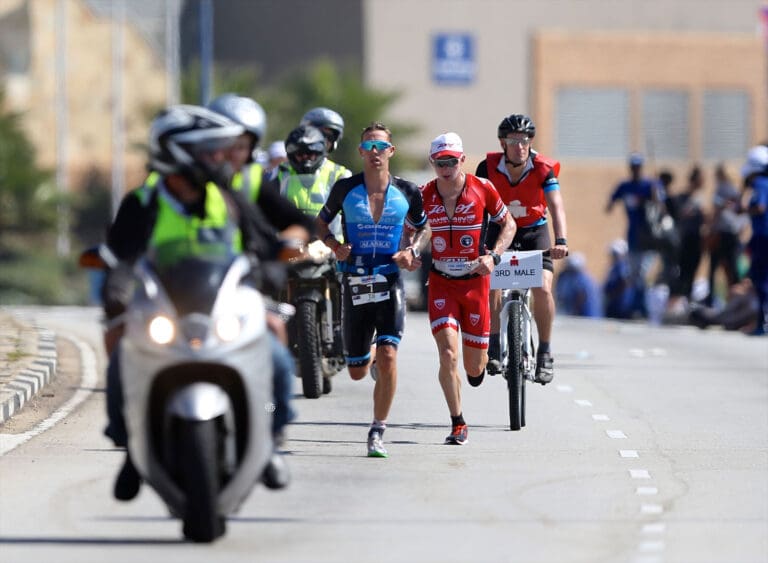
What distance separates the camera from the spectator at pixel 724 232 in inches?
1029

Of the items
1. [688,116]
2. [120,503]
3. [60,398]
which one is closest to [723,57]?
[688,116]

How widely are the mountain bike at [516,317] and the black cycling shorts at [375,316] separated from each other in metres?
1.29

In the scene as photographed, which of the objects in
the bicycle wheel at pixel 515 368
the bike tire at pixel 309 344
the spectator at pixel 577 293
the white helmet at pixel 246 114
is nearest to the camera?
the white helmet at pixel 246 114

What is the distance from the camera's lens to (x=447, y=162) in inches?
526

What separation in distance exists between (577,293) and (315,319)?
1689cm

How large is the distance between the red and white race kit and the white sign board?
0.77 meters

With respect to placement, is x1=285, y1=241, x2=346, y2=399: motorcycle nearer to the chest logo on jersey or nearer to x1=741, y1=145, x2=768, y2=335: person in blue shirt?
the chest logo on jersey

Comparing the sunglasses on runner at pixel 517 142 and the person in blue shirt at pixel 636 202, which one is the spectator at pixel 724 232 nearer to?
the person in blue shirt at pixel 636 202

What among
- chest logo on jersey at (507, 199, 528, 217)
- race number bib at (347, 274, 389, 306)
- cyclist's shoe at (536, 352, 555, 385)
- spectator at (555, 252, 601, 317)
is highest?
chest logo on jersey at (507, 199, 528, 217)

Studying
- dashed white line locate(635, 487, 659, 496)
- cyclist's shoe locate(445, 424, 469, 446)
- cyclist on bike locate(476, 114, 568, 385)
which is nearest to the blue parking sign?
cyclist on bike locate(476, 114, 568, 385)

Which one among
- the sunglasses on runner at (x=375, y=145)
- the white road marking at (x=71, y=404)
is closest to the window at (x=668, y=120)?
the white road marking at (x=71, y=404)

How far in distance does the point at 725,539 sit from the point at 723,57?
70395 millimetres

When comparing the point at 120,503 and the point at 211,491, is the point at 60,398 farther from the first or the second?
the point at 211,491

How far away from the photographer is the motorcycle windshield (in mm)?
8875
